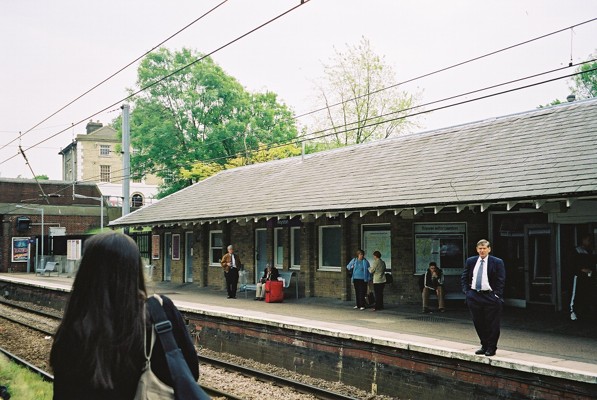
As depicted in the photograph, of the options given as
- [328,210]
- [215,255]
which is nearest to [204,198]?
[215,255]

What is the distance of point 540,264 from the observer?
1464 cm

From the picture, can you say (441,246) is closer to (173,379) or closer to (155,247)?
(173,379)

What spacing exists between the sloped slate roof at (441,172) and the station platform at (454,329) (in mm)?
2446

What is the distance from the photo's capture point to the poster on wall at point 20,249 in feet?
131

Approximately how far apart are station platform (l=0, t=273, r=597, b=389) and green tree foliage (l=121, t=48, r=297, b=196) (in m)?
23.9

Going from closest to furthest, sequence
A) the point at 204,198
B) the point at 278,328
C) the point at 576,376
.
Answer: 1. the point at 576,376
2. the point at 278,328
3. the point at 204,198

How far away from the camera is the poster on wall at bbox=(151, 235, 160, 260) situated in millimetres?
28031

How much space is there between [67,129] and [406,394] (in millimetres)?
→ 15610

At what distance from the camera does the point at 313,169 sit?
2106 centimetres

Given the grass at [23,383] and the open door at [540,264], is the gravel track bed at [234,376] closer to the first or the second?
the grass at [23,383]

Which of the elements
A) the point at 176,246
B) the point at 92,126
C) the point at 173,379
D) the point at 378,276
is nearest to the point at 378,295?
the point at 378,276

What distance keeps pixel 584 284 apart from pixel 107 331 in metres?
12.1

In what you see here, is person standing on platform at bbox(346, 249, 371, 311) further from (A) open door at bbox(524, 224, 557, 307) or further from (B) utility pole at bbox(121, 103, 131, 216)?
(B) utility pole at bbox(121, 103, 131, 216)

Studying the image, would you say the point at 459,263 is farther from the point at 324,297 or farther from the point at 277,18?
the point at 277,18
